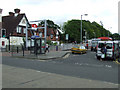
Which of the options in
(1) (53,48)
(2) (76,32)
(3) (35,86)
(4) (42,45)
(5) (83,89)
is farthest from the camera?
(2) (76,32)

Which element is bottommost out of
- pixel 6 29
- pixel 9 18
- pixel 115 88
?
pixel 115 88

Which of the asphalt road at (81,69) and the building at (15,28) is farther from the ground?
the building at (15,28)

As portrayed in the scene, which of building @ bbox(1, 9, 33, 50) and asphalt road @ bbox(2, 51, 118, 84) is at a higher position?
building @ bbox(1, 9, 33, 50)

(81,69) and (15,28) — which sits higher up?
(15,28)

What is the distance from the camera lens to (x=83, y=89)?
220 inches

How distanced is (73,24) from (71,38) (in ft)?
22.3

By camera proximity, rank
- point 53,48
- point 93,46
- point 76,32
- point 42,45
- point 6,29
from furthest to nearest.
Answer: point 76,32 → point 6,29 → point 53,48 → point 93,46 → point 42,45

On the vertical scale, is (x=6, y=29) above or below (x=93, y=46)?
above

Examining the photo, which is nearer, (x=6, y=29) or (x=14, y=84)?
(x=14, y=84)

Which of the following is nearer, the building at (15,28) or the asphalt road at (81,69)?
the asphalt road at (81,69)

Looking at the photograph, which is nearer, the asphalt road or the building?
the asphalt road

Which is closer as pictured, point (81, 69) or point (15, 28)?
point (81, 69)

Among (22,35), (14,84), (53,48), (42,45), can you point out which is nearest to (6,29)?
(22,35)

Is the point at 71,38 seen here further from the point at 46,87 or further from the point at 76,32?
the point at 46,87
